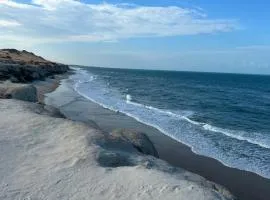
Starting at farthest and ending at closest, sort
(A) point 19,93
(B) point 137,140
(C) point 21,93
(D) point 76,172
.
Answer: (C) point 21,93
(A) point 19,93
(B) point 137,140
(D) point 76,172

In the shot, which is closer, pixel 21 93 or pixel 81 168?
pixel 81 168

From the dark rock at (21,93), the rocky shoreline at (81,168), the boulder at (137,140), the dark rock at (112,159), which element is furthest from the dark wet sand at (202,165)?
the dark rock at (112,159)

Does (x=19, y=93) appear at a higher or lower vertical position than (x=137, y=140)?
higher

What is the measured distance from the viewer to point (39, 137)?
13188 millimetres

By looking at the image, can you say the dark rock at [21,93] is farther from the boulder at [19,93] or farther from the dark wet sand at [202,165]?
the dark wet sand at [202,165]

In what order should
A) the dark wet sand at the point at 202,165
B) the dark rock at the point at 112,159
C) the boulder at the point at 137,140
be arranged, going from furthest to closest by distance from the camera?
the dark wet sand at the point at 202,165, the boulder at the point at 137,140, the dark rock at the point at 112,159

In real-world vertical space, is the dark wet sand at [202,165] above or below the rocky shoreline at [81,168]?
below

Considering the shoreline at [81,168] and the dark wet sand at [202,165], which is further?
the dark wet sand at [202,165]

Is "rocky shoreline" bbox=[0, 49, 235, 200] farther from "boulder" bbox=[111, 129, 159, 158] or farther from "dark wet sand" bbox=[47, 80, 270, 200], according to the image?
"dark wet sand" bbox=[47, 80, 270, 200]

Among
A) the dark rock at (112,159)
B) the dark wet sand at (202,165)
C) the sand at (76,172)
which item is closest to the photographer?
the sand at (76,172)

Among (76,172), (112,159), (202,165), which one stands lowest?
(202,165)

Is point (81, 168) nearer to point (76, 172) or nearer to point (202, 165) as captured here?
point (76, 172)

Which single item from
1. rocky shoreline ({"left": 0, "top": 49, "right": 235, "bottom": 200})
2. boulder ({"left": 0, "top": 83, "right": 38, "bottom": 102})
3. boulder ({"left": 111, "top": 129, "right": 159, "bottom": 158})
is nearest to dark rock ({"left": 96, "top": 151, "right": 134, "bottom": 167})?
rocky shoreline ({"left": 0, "top": 49, "right": 235, "bottom": 200})

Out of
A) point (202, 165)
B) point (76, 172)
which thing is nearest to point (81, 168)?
point (76, 172)
